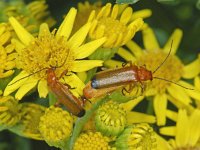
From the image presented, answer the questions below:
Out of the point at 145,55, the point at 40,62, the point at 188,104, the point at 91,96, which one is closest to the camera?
the point at 91,96

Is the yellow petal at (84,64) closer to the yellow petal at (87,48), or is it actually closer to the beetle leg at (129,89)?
the yellow petal at (87,48)

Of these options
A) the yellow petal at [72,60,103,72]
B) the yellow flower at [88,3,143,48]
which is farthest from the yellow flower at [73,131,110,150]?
the yellow flower at [88,3,143,48]

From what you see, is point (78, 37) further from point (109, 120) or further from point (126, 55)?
point (126, 55)

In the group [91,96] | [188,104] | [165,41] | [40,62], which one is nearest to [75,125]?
Result: [91,96]

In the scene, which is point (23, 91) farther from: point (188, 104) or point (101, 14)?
point (188, 104)

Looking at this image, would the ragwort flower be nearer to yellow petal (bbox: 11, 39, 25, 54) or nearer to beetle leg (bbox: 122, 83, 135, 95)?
yellow petal (bbox: 11, 39, 25, 54)

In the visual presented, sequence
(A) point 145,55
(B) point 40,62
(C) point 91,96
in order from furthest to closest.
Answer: (A) point 145,55
(B) point 40,62
(C) point 91,96

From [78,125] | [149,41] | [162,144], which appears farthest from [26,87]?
[149,41]
